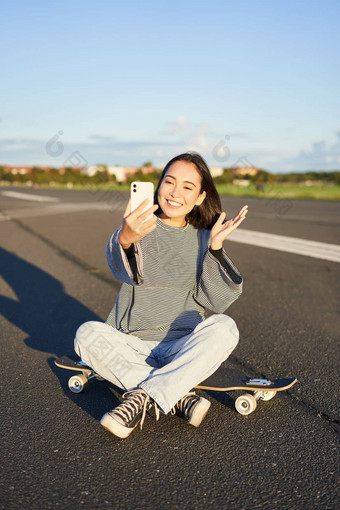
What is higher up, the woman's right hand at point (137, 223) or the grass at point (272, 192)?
the woman's right hand at point (137, 223)

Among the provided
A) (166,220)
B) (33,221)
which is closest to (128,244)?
(166,220)

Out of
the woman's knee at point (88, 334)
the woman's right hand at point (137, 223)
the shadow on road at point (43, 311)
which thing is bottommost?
the shadow on road at point (43, 311)

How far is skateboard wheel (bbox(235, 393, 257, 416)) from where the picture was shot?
3141 millimetres

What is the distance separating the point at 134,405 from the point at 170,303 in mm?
789

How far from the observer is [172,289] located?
3.46 meters

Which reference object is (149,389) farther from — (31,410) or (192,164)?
(192,164)

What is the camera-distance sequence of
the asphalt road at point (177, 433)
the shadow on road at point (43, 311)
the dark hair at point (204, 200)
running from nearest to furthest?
the asphalt road at point (177, 433), the dark hair at point (204, 200), the shadow on road at point (43, 311)

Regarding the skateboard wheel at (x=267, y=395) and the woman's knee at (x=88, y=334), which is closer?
the woman's knee at (x=88, y=334)

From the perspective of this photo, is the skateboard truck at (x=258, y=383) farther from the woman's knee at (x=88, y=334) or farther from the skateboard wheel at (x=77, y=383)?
the skateboard wheel at (x=77, y=383)

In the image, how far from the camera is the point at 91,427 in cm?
299

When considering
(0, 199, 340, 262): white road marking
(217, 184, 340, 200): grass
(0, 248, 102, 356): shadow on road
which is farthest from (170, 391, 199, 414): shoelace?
(217, 184, 340, 200): grass

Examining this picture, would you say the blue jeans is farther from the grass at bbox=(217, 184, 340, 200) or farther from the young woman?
the grass at bbox=(217, 184, 340, 200)

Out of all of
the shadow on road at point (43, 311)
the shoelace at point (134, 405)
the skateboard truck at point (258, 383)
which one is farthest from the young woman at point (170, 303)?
the shadow on road at point (43, 311)

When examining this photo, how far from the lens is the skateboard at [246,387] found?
10.3 ft
